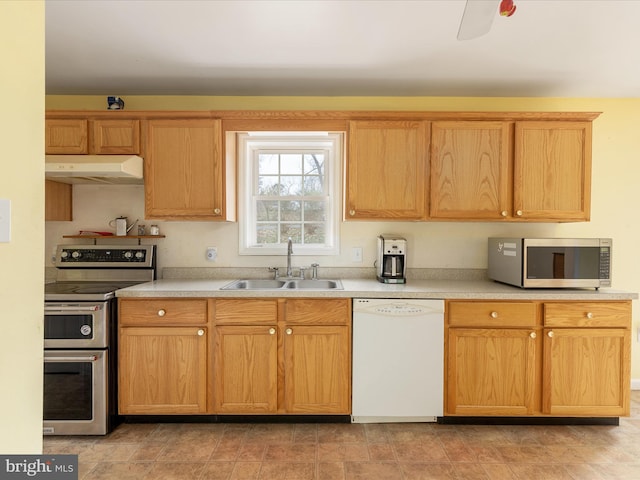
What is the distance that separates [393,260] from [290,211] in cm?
98

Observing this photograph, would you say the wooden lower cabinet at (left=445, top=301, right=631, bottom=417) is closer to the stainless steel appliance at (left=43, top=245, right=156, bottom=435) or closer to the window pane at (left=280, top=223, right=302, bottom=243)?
the window pane at (left=280, top=223, right=302, bottom=243)

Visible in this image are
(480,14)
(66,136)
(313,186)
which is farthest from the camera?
(313,186)

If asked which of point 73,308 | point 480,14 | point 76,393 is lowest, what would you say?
point 76,393

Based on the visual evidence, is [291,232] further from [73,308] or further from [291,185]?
[73,308]

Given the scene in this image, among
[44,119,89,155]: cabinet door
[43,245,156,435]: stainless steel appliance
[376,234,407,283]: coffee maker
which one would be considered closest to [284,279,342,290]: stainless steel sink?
[376,234,407,283]: coffee maker

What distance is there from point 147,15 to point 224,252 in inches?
66.7

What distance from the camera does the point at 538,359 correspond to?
2.42 meters

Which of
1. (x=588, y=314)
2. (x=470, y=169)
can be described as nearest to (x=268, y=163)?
(x=470, y=169)

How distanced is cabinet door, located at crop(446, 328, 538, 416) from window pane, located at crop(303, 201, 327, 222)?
4.66ft

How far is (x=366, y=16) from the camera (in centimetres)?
199

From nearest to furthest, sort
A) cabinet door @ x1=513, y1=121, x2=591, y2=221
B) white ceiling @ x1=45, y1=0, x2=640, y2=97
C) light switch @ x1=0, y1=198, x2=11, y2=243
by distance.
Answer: light switch @ x1=0, y1=198, x2=11, y2=243, white ceiling @ x1=45, y1=0, x2=640, y2=97, cabinet door @ x1=513, y1=121, x2=591, y2=221

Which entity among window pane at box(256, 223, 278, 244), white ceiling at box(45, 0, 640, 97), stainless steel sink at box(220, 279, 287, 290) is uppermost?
white ceiling at box(45, 0, 640, 97)

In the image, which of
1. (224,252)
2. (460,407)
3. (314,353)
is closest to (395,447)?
(460,407)

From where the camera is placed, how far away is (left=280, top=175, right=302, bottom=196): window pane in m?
3.13
